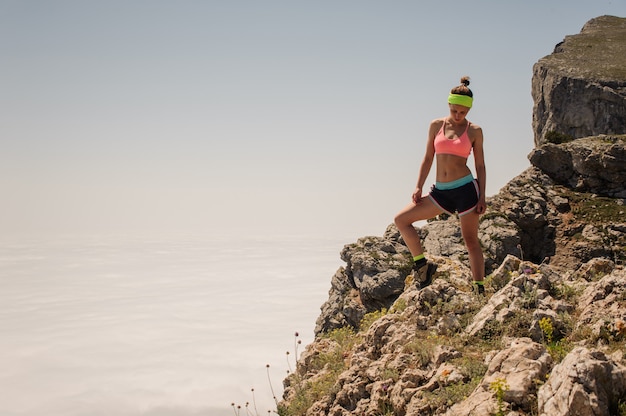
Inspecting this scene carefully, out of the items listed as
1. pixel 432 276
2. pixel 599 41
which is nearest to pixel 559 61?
pixel 599 41

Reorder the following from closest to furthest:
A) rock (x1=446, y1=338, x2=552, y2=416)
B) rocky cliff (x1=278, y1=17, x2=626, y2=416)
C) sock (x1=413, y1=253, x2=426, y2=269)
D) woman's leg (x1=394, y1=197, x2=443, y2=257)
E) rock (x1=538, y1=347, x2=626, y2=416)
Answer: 1. rock (x1=538, y1=347, x2=626, y2=416)
2. rocky cliff (x1=278, y1=17, x2=626, y2=416)
3. rock (x1=446, y1=338, x2=552, y2=416)
4. woman's leg (x1=394, y1=197, x2=443, y2=257)
5. sock (x1=413, y1=253, x2=426, y2=269)

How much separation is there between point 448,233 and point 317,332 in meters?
6.06

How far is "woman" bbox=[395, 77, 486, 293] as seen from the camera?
8344mm

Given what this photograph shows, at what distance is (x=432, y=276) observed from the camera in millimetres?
10180

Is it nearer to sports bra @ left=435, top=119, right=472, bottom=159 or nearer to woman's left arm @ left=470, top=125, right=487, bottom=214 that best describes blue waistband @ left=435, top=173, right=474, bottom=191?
woman's left arm @ left=470, top=125, right=487, bottom=214

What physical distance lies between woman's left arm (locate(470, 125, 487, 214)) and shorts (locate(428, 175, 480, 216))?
73mm

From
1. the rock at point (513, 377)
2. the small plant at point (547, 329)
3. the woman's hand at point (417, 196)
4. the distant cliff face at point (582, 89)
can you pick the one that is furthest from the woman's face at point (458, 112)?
the distant cliff face at point (582, 89)

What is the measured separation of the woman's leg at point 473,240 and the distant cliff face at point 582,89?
136 ft

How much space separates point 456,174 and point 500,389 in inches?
158

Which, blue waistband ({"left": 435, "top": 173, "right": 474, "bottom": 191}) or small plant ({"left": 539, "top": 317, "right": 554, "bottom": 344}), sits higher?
blue waistband ({"left": 435, "top": 173, "right": 474, "bottom": 191})

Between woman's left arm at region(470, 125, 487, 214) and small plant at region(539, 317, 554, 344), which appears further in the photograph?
woman's left arm at region(470, 125, 487, 214)

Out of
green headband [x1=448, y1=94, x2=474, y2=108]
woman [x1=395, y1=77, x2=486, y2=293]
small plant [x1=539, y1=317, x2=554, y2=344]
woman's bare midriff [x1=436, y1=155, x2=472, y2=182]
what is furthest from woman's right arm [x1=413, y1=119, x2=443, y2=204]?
small plant [x1=539, y1=317, x2=554, y2=344]

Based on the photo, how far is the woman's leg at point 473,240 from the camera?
859cm

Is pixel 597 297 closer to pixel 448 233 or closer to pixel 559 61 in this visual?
pixel 448 233
